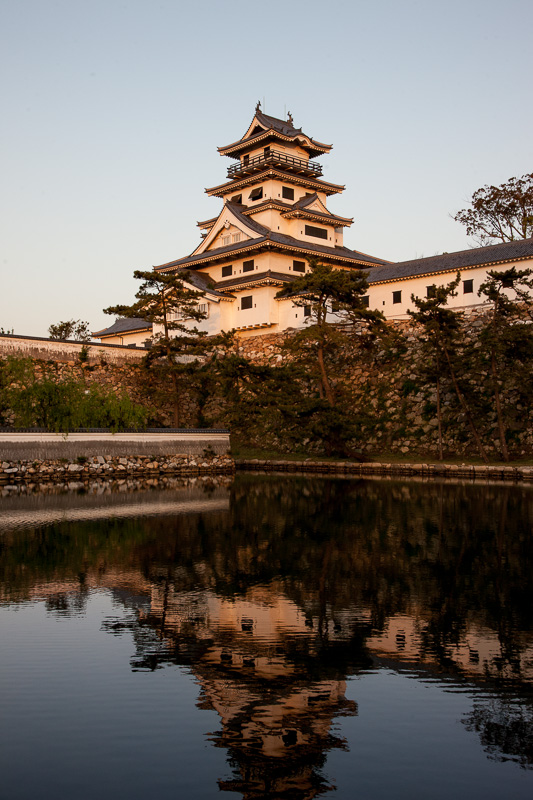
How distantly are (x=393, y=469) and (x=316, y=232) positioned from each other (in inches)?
896

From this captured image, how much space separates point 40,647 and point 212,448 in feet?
87.1

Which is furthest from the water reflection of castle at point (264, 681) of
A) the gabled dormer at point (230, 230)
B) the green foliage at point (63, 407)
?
the gabled dormer at point (230, 230)

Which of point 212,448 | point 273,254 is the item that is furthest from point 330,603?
point 273,254

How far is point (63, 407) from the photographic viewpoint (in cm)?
2834

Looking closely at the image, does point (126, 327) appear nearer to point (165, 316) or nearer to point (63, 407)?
point (165, 316)

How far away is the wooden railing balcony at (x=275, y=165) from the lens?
156ft

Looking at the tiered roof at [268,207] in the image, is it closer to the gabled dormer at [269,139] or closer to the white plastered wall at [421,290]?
the gabled dormer at [269,139]

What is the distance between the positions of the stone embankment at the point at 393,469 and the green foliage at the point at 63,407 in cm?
722

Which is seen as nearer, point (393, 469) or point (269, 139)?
point (393, 469)

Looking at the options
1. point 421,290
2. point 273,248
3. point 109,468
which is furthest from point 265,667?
point 273,248

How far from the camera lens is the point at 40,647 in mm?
6477

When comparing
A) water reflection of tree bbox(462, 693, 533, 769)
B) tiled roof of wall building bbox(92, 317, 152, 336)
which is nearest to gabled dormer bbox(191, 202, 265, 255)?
tiled roof of wall building bbox(92, 317, 152, 336)

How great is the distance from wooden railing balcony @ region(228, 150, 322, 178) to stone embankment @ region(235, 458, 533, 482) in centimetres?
2246

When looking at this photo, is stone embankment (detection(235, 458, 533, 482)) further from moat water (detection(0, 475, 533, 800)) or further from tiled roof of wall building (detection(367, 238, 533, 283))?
moat water (detection(0, 475, 533, 800))
